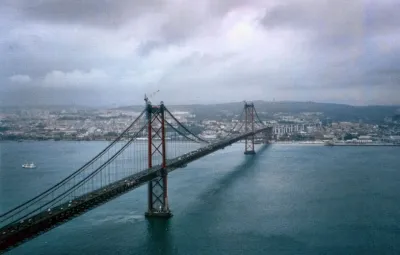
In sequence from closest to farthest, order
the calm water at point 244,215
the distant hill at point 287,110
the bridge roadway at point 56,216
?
the bridge roadway at point 56,216, the calm water at point 244,215, the distant hill at point 287,110

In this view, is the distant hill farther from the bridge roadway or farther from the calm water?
the bridge roadway

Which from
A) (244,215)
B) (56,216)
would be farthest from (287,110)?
(56,216)

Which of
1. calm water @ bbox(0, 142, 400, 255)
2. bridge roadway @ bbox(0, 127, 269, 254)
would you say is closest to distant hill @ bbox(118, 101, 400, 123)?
calm water @ bbox(0, 142, 400, 255)

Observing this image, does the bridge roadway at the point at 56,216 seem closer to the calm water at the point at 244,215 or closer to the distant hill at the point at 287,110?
the calm water at the point at 244,215

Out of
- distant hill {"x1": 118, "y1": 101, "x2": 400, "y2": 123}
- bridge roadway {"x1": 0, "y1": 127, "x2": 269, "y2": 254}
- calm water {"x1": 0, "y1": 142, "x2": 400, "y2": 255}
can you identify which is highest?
distant hill {"x1": 118, "y1": 101, "x2": 400, "y2": 123}

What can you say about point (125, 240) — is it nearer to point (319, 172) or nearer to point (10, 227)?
point (10, 227)

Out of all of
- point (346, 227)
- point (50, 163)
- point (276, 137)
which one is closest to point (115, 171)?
point (50, 163)

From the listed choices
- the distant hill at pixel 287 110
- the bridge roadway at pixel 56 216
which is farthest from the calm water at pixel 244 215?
the distant hill at pixel 287 110

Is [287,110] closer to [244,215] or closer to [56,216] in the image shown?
[244,215]

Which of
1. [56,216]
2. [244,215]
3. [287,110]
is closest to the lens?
[56,216]
